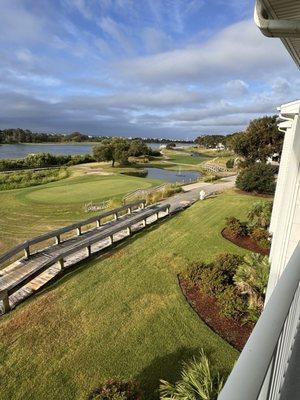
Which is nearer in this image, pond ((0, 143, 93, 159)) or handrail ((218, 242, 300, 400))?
handrail ((218, 242, 300, 400))

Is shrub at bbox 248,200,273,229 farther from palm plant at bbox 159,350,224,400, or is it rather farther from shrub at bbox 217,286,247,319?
palm plant at bbox 159,350,224,400

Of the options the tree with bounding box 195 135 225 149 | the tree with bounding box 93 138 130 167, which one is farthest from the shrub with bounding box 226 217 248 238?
the tree with bounding box 195 135 225 149

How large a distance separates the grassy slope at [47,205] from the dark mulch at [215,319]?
456 inches

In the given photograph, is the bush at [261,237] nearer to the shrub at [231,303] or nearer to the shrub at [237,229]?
the shrub at [237,229]

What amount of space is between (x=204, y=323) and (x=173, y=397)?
9.63 ft

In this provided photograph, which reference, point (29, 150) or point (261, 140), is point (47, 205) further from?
point (29, 150)

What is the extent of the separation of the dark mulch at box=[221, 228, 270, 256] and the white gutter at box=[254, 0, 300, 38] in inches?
411

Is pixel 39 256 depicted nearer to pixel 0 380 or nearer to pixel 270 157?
pixel 0 380

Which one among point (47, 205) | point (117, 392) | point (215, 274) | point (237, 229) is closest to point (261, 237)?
point (237, 229)

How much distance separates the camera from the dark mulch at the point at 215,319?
729cm

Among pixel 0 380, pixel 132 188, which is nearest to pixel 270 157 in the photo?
pixel 132 188

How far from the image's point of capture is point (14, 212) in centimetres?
2411

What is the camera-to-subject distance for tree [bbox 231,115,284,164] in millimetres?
37250

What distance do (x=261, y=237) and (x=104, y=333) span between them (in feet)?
26.5
